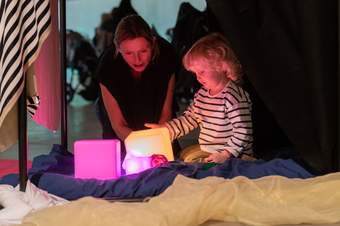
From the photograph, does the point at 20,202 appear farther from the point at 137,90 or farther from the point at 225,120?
the point at 137,90

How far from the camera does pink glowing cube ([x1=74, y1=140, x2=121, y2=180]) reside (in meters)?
2.06

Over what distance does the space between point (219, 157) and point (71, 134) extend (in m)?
2.62

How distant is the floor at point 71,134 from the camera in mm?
3689

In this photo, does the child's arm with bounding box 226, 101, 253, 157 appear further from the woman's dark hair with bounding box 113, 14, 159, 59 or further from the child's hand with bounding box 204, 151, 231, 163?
the woman's dark hair with bounding box 113, 14, 159, 59

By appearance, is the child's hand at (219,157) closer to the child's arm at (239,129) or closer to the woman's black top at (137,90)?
the child's arm at (239,129)

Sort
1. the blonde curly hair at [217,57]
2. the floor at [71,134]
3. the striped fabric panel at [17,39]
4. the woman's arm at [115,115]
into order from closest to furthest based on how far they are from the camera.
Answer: the striped fabric panel at [17,39] < the blonde curly hair at [217,57] < the woman's arm at [115,115] < the floor at [71,134]

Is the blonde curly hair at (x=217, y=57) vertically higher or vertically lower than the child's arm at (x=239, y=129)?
higher

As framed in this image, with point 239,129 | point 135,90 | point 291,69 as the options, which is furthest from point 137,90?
point 291,69

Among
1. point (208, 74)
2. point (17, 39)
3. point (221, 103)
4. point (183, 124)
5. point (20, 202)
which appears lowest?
point (20, 202)

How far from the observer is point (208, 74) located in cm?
232

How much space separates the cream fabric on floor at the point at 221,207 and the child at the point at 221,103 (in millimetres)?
596

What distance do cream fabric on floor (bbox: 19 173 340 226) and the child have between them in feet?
1.95

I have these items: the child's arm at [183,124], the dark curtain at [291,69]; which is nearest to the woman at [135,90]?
the child's arm at [183,124]

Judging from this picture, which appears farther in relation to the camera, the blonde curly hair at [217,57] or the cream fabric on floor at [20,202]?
the blonde curly hair at [217,57]
